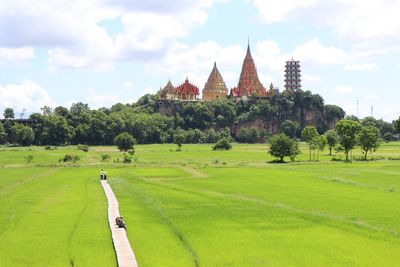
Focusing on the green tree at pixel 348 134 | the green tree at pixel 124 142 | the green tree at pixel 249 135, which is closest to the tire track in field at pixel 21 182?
the green tree at pixel 124 142

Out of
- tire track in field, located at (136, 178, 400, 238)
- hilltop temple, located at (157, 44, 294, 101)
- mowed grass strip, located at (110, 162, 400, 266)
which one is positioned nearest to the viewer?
mowed grass strip, located at (110, 162, 400, 266)

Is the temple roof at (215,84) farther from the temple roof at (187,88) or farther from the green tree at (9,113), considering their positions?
the green tree at (9,113)

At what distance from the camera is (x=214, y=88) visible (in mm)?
197000

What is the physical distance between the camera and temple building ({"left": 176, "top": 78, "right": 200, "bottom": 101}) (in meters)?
190

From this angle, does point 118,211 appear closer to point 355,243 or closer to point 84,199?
point 84,199

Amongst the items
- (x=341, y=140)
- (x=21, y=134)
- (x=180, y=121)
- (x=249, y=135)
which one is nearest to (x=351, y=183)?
(x=341, y=140)

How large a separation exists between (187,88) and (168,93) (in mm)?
7548

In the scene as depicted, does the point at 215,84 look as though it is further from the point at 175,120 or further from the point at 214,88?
the point at 175,120

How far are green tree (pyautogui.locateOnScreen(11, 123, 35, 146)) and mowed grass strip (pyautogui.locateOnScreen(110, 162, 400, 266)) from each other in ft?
285

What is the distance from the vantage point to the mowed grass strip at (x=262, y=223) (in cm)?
2356

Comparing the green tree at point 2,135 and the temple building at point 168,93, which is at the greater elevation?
the temple building at point 168,93

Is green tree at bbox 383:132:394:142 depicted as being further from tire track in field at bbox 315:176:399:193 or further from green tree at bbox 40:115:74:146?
tire track in field at bbox 315:176:399:193

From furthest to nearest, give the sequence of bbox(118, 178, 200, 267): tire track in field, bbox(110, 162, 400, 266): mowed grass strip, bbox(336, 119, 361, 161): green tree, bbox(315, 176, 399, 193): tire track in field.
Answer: bbox(336, 119, 361, 161): green tree
bbox(315, 176, 399, 193): tire track in field
bbox(118, 178, 200, 267): tire track in field
bbox(110, 162, 400, 266): mowed grass strip

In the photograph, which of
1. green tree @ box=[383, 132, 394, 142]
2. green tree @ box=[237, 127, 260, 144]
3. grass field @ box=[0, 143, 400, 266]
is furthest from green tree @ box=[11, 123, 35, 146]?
green tree @ box=[383, 132, 394, 142]
